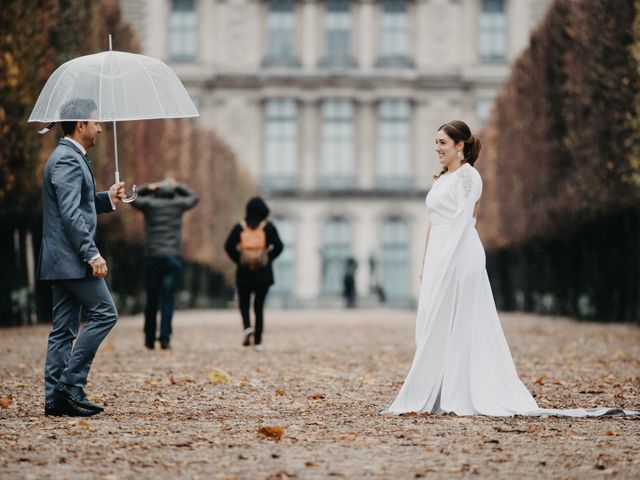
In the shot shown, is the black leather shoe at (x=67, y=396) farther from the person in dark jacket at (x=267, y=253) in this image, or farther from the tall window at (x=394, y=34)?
the tall window at (x=394, y=34)

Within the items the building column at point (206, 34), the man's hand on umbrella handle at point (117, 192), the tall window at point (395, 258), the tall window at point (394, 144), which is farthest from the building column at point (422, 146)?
the man's hand on umbrella handle at point (117, 192)

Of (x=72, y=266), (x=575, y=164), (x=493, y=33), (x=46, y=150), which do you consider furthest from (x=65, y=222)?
(x=493, y=33)

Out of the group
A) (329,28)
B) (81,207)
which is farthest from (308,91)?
(81,207)

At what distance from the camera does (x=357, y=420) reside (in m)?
7.08

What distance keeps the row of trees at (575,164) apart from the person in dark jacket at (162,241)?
922 cm

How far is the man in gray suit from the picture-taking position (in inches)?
277

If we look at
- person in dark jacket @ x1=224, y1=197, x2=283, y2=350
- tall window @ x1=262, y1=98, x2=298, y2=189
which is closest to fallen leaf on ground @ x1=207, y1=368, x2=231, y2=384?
person in dark jacket @ x1=224, y1=197, x2=283, y2=350

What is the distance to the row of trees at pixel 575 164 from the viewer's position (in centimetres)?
2177

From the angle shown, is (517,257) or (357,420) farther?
(517,257)

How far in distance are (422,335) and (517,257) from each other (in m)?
27.4

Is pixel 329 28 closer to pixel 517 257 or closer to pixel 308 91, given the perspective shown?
pixel 308 91

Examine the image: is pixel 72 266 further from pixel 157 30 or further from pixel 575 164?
pixel 157 30

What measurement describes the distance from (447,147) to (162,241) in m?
6.52

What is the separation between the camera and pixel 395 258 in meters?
58.3
